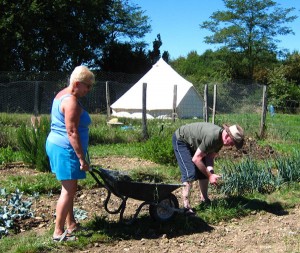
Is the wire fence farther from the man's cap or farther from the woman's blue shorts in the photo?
the woman's blue shorts

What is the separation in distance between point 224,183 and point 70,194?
2519 millimetres

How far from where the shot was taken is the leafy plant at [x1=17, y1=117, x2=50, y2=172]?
7.25 metres

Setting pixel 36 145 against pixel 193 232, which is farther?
pixel 36 145

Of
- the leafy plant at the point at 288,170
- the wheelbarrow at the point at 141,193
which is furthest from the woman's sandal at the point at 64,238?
the leafy plant at the point at 288,170

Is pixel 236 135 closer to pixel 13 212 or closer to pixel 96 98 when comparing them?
pixel 13 212

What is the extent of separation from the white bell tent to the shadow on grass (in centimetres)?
1381

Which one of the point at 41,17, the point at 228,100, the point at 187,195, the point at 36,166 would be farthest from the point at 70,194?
the point at 41,17

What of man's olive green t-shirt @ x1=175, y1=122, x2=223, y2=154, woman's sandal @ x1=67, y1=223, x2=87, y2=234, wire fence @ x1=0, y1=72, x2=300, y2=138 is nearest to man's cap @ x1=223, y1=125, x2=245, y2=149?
man's olive green t-shirt @ x1=175, y1=122, x2=223, y2=154

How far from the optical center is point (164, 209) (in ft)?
17.0

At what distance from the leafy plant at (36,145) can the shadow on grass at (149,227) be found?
2.44m

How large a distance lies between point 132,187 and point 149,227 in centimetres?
58

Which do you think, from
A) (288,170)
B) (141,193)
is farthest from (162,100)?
(141,193)

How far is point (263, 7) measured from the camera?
41.6 metres

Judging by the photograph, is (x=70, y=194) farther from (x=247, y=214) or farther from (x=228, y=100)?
(x=228, y=100)
